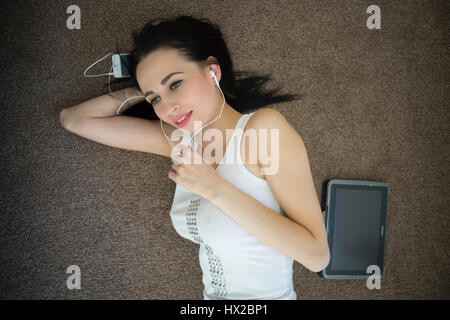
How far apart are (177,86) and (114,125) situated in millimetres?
334

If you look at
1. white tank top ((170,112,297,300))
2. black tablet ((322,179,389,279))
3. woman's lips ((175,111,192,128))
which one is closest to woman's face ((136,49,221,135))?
woman's lips ((175,111,192,128))

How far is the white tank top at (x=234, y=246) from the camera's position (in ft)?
2.56

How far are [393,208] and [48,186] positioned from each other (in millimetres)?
1423

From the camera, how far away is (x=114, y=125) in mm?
976

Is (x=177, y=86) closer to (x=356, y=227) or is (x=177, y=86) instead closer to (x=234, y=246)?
(x=234, y=246)

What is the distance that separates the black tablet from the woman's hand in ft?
2.21

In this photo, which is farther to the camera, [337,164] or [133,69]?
[337,164]

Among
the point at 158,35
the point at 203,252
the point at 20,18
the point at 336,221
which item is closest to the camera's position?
the point at 158,35

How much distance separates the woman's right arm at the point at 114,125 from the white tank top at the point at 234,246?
0.20 meters

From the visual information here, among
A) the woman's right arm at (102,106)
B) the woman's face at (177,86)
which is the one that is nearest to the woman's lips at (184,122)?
the woman's face at (177,86)

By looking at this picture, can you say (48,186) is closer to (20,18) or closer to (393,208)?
(20,18)
